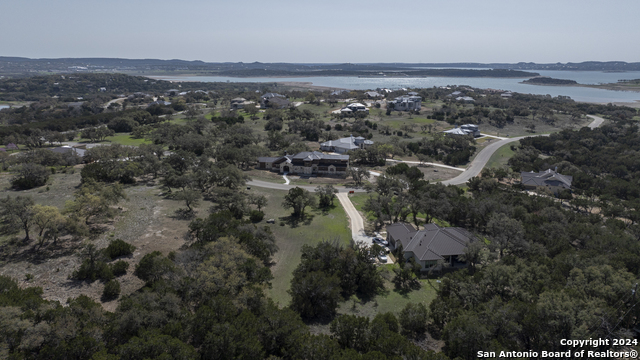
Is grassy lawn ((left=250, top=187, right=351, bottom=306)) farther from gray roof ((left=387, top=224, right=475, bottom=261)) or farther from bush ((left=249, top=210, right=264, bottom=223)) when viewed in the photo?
gray roof ((left=387, top=224, right=475, bottom=261))

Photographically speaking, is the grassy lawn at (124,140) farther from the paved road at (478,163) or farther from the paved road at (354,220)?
the paved road at (478,163)

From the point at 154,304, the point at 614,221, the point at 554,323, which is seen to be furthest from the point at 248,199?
the point at 614,221

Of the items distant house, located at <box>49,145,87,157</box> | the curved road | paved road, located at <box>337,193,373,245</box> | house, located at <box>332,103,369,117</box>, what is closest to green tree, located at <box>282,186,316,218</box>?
paved road, located at <box>337,193,373,245</box>

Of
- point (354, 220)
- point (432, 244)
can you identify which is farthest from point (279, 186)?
point (432, 244)

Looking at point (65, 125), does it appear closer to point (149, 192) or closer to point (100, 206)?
point (149, 192)

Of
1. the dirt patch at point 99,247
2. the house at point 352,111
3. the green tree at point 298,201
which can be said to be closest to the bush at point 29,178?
the dirt patch at point 99,247

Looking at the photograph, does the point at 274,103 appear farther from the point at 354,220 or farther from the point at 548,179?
the point at 548,179
